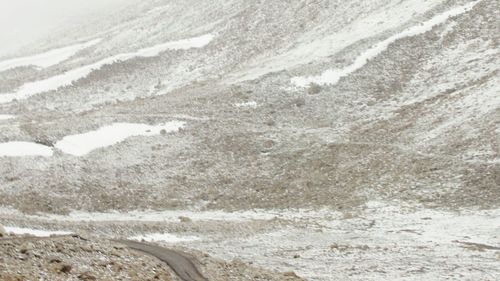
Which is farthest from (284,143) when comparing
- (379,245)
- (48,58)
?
(48,58)

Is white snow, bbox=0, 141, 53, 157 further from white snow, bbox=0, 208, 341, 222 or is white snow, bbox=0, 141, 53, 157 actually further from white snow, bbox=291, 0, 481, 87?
white snow, bbox=291, 0, 481, 87

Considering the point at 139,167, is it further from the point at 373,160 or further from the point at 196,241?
the point at 373,160

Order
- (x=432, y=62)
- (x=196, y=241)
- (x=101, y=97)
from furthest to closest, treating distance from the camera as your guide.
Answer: (x=101, y=97), (x=432, y=62), (x=196, y=241)

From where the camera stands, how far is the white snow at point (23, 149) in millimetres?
45375

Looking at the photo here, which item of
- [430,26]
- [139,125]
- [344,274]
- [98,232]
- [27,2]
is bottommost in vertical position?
→ [344,274]

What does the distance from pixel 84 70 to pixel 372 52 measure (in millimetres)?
33353

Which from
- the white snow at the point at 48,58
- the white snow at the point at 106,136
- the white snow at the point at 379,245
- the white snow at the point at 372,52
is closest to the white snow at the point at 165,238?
the white snow at the point at 379,245

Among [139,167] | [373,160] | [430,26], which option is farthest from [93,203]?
[430,26]

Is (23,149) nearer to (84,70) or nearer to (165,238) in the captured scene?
(165,238)

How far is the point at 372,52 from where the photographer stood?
5834cm

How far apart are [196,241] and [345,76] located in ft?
93.5

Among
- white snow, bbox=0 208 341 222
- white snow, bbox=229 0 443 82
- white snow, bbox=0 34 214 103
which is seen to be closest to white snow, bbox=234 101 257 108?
white snow, bbox=229 0 443 82

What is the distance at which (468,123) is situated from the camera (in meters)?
44.2

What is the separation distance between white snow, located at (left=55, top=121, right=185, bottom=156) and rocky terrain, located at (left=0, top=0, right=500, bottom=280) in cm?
16
